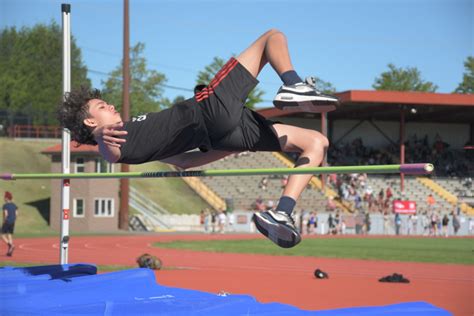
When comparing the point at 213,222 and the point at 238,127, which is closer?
the point at 238,127

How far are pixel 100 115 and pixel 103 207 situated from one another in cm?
2423

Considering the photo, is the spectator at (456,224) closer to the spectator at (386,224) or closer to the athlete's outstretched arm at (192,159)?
the spectator at (386,224)

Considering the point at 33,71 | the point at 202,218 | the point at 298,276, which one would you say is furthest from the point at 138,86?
the point at 298,276

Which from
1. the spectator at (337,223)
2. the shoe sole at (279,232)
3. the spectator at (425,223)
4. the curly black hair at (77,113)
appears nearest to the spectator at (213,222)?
the spectator at (337,223)

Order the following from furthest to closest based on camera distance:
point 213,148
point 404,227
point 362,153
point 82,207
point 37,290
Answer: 1. point 362,153
2. point 404,227
3. point 82,207
4. point 37,290
5. point 213,148

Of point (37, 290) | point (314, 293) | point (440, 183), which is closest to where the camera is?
point (37, 290)

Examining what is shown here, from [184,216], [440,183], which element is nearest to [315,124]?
[440,183]

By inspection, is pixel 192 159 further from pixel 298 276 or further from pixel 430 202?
pixel 430 202

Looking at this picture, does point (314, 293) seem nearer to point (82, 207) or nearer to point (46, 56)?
point (82, 207)

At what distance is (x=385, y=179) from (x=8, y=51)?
76.5 feet

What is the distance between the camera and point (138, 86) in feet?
153

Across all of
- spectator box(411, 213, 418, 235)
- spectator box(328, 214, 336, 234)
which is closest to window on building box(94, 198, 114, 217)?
spectator box(328, 214, 336, 234)

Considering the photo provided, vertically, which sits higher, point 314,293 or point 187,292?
point 187,292

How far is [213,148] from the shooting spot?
428 centimetres
